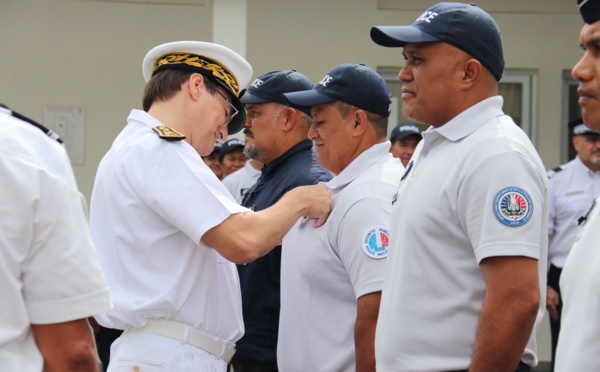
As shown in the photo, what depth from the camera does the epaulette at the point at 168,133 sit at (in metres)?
2.85

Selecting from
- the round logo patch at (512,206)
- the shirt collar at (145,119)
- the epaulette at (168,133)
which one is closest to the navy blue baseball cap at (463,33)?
the round logo patch at (512,206)

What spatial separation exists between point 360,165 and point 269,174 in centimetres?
81

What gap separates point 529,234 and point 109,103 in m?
5.79

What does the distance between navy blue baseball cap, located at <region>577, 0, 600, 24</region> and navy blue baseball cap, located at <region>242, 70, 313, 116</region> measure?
2.00 m

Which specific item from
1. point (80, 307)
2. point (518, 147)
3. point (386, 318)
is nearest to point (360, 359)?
point (386, 318)

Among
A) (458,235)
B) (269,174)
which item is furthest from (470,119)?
(269,174)

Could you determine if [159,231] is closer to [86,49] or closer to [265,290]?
[265,290]

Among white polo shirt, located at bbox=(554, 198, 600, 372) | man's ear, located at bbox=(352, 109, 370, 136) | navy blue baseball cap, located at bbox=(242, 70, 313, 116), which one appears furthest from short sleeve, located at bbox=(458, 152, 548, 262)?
navy blue baseball cap, located at bbox=(242, 70, 313, 116)

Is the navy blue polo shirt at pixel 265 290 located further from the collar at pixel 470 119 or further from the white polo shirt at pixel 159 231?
the collar at pixel 470 119

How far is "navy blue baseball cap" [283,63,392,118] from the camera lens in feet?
11.1

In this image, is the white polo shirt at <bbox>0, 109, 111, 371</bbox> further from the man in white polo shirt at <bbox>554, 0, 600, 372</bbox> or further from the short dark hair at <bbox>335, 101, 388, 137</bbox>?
the short dark hair at <bbox>335, 101, 388, 137</bbox>

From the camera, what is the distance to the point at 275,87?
402 centimetres

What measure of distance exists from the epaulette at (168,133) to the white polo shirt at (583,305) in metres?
1.39

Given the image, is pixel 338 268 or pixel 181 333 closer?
pixel 181 333
